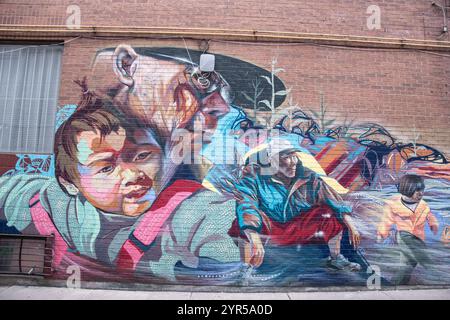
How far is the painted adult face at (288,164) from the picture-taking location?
17.3 ft

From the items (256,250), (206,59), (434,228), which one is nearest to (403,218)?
(434,228)

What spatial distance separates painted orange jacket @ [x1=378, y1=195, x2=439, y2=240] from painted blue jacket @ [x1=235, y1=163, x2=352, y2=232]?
2.23 feet

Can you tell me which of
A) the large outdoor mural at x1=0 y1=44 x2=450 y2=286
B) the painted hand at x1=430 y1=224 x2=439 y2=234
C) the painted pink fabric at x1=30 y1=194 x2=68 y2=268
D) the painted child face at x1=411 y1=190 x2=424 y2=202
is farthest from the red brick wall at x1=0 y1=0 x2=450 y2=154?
the painted pink fabric at x1=30 y1=194 x2=68 y2=268

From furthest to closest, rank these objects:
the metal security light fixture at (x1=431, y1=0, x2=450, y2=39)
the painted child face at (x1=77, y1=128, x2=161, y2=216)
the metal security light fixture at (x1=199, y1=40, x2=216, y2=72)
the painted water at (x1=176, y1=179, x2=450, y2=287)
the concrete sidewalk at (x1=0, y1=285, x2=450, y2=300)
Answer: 1. the metal security light fixture at (x1=431, y1=0, x2=450, y2=39)
2. the metal security light fixture at (x1=199, y1=40, x2=216, y2=72)
3. the painted child face at (x1=77, y1=128, x2=161, y2=216)
4. the painted water at (x1=176, y1=179, x2=450, y2=287)
5. the concrete sidewalk at (x1=0, y1=285, x2=450, y2=300)

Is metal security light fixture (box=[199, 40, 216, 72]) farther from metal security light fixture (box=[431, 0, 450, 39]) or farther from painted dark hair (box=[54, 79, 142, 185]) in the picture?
metal security light fixture (box=[431, 0, 450, 39])

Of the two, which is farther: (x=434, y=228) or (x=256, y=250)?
(x=434, y=228)

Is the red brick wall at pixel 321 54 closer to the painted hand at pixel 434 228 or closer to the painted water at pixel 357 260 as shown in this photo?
the painted water at pixel 357 260

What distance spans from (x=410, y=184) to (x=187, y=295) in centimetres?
441

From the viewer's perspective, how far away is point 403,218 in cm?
528

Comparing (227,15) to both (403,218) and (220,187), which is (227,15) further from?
(403,218)

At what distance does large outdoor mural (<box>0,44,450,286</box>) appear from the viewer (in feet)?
16.6

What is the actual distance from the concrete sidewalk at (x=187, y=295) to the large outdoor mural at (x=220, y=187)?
0.67 ft

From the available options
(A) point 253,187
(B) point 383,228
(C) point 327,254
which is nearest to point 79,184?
(A) point 253,187

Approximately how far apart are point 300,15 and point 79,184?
5219 mm
